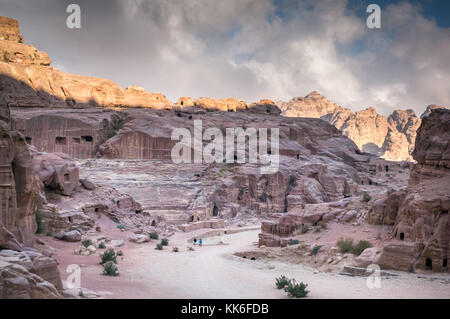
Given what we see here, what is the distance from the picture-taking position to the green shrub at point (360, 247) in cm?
1451

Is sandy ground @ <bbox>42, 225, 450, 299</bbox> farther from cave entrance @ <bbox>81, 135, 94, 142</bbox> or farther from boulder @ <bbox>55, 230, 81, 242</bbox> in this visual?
cave entrance @ <bbox>81, 135, 94, 142</bbox>

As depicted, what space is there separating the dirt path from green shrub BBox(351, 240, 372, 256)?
2.00 meters

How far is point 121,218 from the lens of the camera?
77.6 feet

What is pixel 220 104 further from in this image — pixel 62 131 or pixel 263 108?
pixel 62 131

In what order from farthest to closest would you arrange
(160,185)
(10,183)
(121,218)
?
(160,185)
(121,218)
(10,183)

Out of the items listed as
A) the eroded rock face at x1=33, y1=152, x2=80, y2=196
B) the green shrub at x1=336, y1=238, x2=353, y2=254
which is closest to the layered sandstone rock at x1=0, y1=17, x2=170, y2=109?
the eroded rock face at x1=33, y1=152, x2=80, y2=196

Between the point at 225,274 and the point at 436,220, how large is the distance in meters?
7.94

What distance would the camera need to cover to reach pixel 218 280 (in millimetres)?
11836

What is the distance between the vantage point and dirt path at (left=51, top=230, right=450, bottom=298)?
9.67m

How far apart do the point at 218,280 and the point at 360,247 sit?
651 centimetres

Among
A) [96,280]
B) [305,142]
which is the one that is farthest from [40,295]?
[305,142]

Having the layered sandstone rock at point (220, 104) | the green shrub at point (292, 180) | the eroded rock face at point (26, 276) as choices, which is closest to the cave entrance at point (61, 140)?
the green shrub at point (292, 180)
